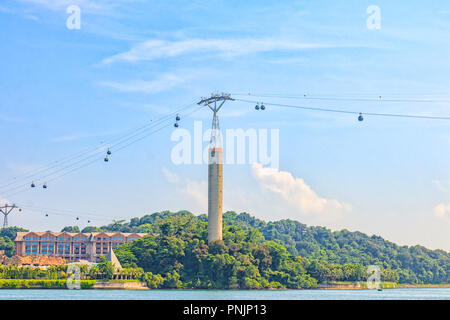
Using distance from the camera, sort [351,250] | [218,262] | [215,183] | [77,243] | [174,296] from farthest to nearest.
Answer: [77,243], [351,250], [218,262], [215,183], [174,296]

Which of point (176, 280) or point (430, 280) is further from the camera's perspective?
point (430, 280)

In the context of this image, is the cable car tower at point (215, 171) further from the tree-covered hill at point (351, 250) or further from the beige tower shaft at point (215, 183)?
the tree-covered hill at point (351, 250)

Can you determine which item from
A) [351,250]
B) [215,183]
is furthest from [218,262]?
[351,250]

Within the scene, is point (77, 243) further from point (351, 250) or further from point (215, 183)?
point (215, 183)

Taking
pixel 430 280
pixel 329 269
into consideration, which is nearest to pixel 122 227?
pixel 430 280

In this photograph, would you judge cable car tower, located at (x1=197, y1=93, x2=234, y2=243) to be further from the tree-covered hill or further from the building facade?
the building facade

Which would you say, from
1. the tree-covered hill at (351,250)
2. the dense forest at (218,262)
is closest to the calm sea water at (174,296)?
the dense forest at (218,262)

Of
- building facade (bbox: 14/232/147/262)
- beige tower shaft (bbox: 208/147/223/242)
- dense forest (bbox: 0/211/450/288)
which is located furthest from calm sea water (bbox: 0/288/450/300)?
building facade (bbox: 14/232/147/262)
